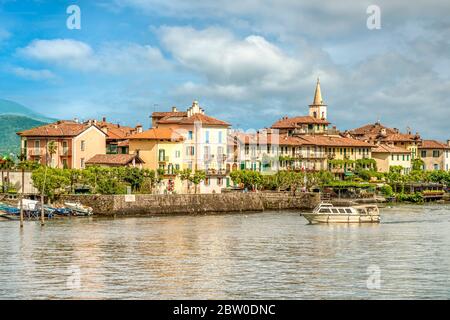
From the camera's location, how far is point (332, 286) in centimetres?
4256

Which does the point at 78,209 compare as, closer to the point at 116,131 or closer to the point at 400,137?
the point at 116,131

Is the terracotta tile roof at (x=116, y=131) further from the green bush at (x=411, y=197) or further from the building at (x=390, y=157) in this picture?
the building at (x=390, y=157)

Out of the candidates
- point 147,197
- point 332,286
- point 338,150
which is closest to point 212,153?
point 147,197

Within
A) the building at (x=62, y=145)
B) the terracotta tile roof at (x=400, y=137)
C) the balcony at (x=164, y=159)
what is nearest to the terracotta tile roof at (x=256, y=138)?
the balcony at (x=164, y=159)

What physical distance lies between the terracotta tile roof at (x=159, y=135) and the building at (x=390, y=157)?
49.3 metres

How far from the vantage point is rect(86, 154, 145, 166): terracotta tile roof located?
106m

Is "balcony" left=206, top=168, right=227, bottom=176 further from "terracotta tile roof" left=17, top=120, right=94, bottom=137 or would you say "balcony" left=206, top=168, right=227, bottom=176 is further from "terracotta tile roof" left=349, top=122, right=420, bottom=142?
"terracotta tile roof" left=349, top=122, right=420, bottom=142

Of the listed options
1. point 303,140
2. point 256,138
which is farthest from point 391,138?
point 256,138

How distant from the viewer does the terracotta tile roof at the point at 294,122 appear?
5979 inches

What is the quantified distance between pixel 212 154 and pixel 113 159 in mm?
13712

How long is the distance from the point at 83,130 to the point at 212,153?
54.6ft

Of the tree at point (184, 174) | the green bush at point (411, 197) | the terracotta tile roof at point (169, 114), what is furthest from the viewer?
the green bush at point (411, 197)

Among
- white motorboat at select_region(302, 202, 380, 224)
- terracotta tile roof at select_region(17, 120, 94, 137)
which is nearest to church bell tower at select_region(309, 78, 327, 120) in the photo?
terracotta tile roof at select_region(17, 120, 94, 137)
